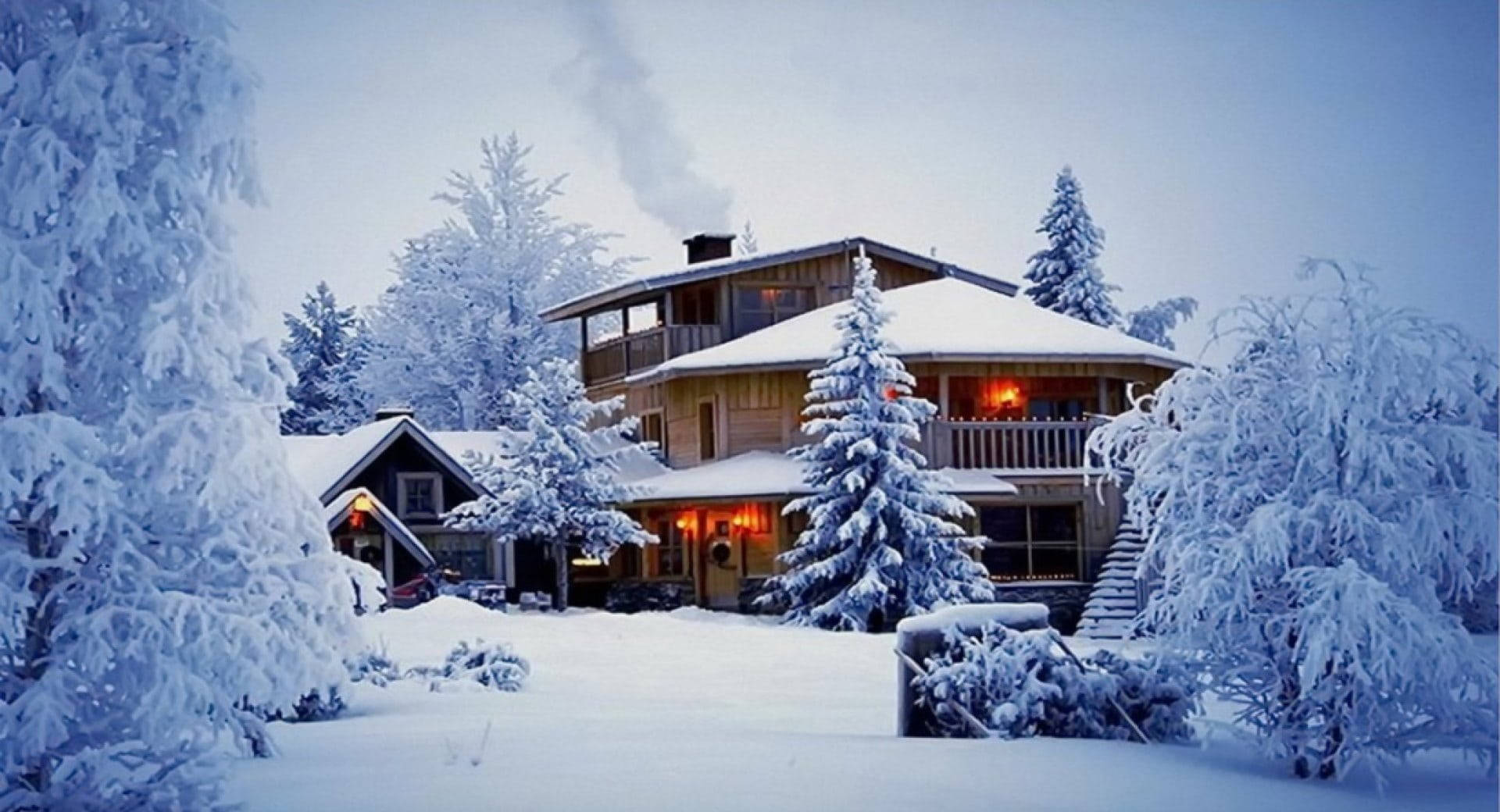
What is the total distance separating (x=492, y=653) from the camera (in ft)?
34.5

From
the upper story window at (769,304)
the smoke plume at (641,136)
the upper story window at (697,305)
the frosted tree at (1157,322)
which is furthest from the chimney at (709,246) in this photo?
the smoke plume at (641,136)

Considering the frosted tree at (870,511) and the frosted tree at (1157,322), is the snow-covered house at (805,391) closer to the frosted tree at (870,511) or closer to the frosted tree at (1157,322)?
the frosted tree at (1157,322)

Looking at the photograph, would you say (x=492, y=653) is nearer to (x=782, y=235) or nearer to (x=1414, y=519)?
(x=1414, y=519)

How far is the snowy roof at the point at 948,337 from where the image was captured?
60.0 ft

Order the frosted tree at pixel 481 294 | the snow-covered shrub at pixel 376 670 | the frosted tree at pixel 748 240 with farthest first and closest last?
1. the frosted tree at pixel 748 240
2. the frosted tree at pixel 481 294
3. the snow-covered shrub at pixel 376 670

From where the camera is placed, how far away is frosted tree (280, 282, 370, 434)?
59.9 ft

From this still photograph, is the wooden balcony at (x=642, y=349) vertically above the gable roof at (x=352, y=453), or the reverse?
the wooden balcony at (x=642, y=349)

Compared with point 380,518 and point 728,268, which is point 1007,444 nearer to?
point 728,268

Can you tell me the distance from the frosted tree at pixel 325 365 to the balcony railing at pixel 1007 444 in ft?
23.1

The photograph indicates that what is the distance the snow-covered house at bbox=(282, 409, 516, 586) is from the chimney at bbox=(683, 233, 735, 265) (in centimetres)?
461

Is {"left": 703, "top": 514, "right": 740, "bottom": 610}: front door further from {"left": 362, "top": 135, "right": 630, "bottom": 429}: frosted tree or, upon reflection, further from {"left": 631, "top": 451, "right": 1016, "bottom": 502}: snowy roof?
{"left": 362, "top": 135, "right": 630, "bottom": 429}: frosted tree

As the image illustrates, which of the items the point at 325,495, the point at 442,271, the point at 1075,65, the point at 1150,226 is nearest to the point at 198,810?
the point at 1075,65

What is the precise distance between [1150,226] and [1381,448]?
5.09m

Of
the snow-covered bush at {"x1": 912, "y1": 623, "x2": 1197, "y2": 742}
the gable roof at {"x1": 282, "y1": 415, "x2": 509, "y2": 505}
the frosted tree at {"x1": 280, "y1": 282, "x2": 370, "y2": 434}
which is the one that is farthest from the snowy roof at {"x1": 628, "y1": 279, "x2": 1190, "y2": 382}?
the snow-covered bush at {"x1": 912, "y1": 623, "x2": 1197, "y2": 742}
